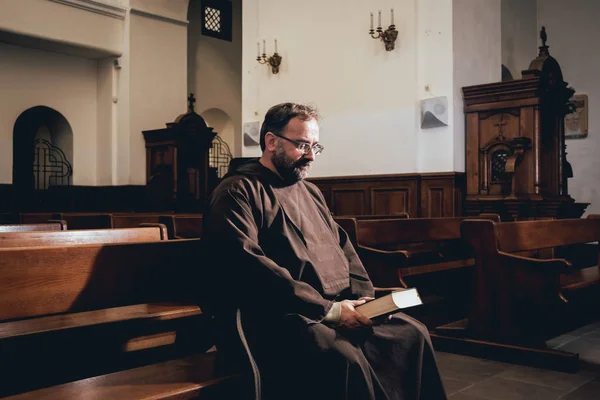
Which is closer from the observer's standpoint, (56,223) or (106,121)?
(56,223)

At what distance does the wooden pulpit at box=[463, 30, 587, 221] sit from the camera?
817 centimetres

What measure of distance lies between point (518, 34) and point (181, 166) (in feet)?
24.6

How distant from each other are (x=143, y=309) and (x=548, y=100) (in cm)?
756

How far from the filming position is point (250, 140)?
1110cm

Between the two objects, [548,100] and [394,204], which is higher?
[548,100]

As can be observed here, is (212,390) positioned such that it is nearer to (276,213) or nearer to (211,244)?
(211,244)

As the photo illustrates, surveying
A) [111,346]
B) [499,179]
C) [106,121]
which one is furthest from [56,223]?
[106,121]

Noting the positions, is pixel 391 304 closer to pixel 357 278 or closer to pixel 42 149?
pixel 357 278

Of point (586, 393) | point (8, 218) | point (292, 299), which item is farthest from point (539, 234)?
point (8, 218)

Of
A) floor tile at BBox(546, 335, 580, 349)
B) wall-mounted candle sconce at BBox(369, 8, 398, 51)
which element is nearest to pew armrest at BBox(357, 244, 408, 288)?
floor tile at BBox(546, 335, 580, 349)

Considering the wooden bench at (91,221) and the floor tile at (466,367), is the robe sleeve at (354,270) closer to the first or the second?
the floor tile at (466,367)

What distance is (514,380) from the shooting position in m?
3.67

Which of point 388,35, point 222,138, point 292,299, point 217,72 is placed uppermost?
point 217,72

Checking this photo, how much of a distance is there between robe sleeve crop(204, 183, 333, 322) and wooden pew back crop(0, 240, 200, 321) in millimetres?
346
